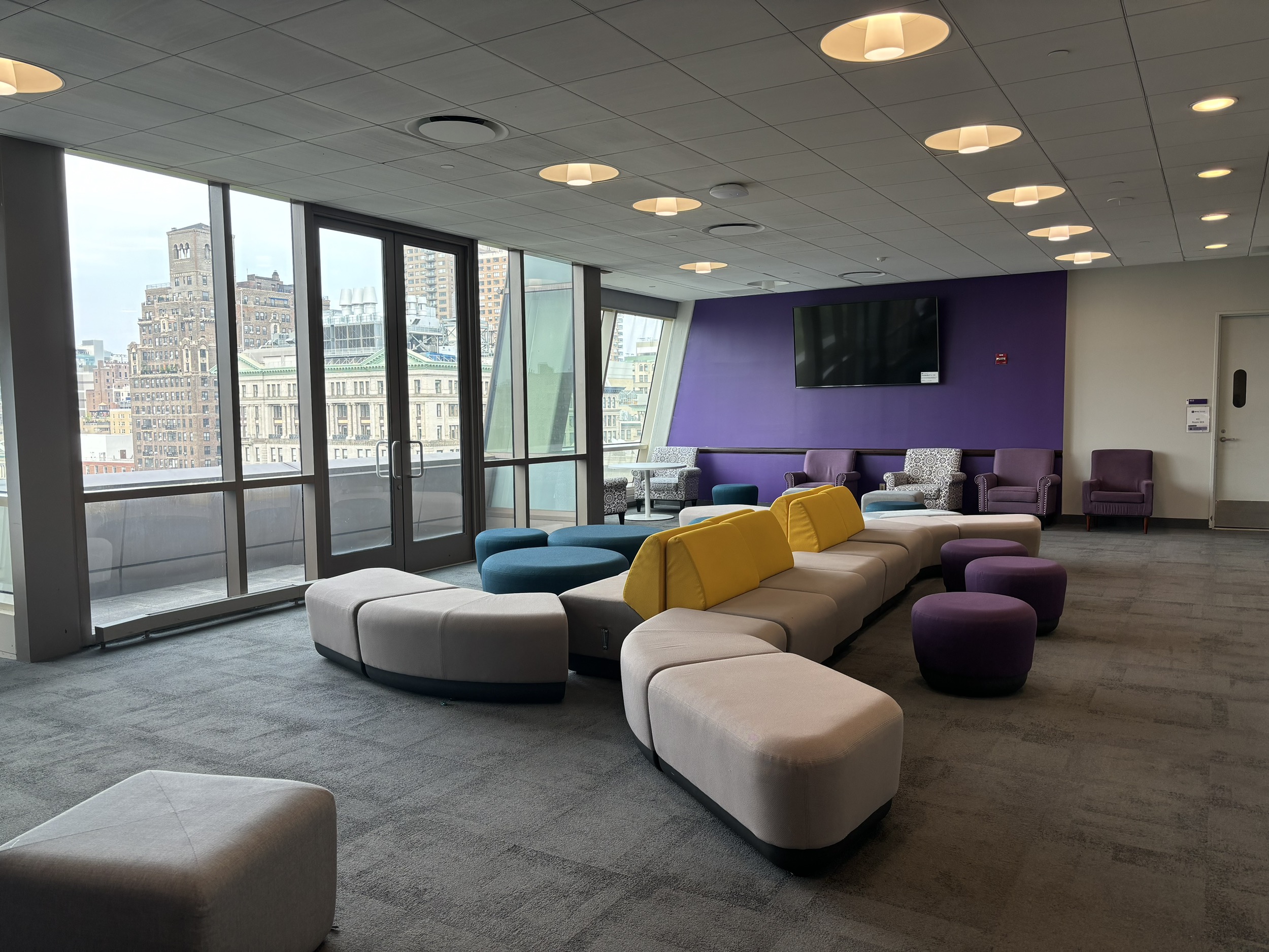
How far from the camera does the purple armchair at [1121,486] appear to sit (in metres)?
10.5

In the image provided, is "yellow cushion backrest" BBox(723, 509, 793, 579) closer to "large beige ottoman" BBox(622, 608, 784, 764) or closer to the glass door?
→ "large beige ottoman" BBox(622, 608, 784, 764)

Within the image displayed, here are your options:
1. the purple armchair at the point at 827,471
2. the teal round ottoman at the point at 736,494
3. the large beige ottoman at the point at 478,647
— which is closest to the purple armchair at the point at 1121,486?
the purple armchair at the point at 827,471

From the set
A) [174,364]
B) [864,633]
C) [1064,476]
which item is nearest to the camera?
[864,633]

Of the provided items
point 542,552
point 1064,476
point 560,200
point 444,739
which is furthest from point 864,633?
Answer: point 1064,476

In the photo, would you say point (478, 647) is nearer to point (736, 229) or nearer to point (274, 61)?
point (274, 61)

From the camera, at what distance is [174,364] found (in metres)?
6.34

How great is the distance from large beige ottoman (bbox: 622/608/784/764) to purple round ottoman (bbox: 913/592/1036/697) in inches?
33.0

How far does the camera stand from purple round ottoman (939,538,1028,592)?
657 cm

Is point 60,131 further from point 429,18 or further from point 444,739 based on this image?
point 444,739

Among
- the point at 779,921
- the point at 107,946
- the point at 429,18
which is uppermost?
the point at 429,18

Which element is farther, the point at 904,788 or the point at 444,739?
the point at 444,739

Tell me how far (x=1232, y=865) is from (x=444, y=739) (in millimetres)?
2997

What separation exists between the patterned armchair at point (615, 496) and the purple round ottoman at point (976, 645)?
7043 mm

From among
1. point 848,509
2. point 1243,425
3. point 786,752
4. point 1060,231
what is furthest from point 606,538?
point 1243,425
